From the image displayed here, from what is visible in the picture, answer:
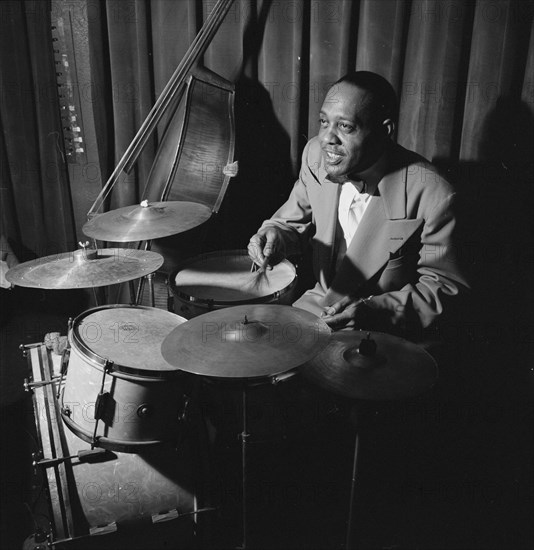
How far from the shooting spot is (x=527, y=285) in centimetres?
234

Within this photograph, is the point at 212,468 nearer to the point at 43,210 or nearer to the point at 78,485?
the point at 78,485

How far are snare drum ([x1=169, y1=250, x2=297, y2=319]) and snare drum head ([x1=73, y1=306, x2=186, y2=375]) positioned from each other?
0.11 meters

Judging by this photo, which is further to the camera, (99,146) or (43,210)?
→ (43,210)

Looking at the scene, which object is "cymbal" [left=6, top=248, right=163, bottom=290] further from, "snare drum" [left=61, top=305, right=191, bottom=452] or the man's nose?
Result: the man's nose

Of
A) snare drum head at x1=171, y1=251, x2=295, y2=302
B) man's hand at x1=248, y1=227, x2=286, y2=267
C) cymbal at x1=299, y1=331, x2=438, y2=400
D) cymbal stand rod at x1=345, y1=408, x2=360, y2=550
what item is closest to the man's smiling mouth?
man's hand at x1=248, y1=227, x2=286, y2=267

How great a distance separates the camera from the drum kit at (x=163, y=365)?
1415 mm

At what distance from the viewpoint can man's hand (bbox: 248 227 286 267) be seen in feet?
6.70

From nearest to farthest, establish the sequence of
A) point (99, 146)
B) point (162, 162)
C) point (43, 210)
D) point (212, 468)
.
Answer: point (212, 468)
point (162, 162)
point (99, 146)
point (43, 210)

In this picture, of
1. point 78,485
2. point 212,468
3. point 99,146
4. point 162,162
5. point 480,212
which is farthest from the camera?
point 99,146

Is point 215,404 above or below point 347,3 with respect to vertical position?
below

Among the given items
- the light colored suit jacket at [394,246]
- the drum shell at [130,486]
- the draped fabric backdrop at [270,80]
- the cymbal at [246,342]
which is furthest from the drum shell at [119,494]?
the draped fabric backdrop at [270,80]

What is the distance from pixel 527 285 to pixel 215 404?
1590mm

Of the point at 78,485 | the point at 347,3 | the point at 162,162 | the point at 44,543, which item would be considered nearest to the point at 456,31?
the point at 347,3

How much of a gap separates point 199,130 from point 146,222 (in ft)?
2.15
